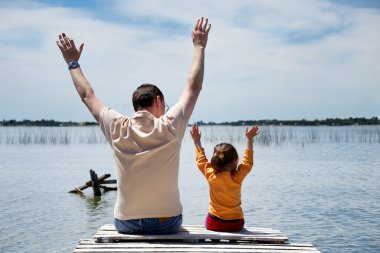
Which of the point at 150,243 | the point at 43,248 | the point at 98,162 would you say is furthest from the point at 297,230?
the point at 98,162

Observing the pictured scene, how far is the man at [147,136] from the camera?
4.08 meters

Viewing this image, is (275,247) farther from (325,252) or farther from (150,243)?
(325,252)

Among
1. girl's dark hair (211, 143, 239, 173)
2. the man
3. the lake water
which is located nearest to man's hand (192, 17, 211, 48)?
the man

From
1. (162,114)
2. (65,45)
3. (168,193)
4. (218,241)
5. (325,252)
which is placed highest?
(65,45)

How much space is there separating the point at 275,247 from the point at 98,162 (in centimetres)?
2853

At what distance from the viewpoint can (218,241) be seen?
15.3ft

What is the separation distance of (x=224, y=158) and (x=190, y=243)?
3.55 feet

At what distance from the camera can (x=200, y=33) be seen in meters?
4.18

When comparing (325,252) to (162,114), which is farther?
(325,252)

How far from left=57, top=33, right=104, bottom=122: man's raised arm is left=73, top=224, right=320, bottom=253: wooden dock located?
3.00 feet

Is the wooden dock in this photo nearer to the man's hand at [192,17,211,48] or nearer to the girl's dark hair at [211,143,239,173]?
the girl's dark hair at [211,143,239,173]

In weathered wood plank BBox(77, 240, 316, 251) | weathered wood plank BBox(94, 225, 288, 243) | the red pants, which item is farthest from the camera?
the red pants

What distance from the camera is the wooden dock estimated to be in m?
4.16

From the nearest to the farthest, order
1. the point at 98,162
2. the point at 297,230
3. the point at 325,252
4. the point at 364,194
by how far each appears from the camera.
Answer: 1. the point at 325,252
2. the point at 297,230
3. the point at 364,194
4. the point at 98,162
